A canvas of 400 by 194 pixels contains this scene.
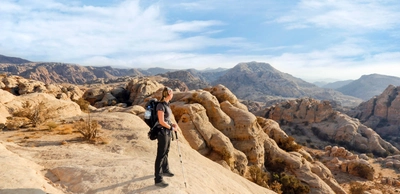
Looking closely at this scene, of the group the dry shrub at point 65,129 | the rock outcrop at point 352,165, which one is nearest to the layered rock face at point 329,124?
the rock outcrop at point 352,165

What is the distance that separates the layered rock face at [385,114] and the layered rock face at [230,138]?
66000mm

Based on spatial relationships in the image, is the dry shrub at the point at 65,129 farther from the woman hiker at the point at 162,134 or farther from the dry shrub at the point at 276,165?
the dry shrub at the point at 276,165

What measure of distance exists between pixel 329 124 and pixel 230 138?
48535 mm

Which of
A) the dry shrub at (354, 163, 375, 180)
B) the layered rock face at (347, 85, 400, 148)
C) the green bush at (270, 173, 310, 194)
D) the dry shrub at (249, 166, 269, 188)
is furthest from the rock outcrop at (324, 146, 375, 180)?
the layered rock face at (347, 85, 400, 148)

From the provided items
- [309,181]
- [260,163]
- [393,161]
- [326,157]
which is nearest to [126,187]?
[260,163]

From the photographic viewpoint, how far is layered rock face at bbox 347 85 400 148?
258ft

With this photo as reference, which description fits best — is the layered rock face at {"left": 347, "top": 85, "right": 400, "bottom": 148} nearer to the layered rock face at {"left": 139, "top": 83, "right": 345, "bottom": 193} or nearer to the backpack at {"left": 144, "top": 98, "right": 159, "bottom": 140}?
the layered rock face at {"left": 139, "top": 83, "right": 345, "bottom": 193}

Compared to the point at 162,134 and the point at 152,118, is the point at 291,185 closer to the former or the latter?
the point at 162,134

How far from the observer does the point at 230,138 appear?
967 inches

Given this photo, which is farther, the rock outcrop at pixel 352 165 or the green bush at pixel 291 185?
the rock outcrop at pixel 352 165

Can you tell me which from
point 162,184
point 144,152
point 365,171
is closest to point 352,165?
point 365,171

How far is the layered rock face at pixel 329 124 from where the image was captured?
184 feet

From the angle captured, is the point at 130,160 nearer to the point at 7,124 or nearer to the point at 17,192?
the point at 17,192

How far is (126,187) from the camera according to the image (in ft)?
23.2
